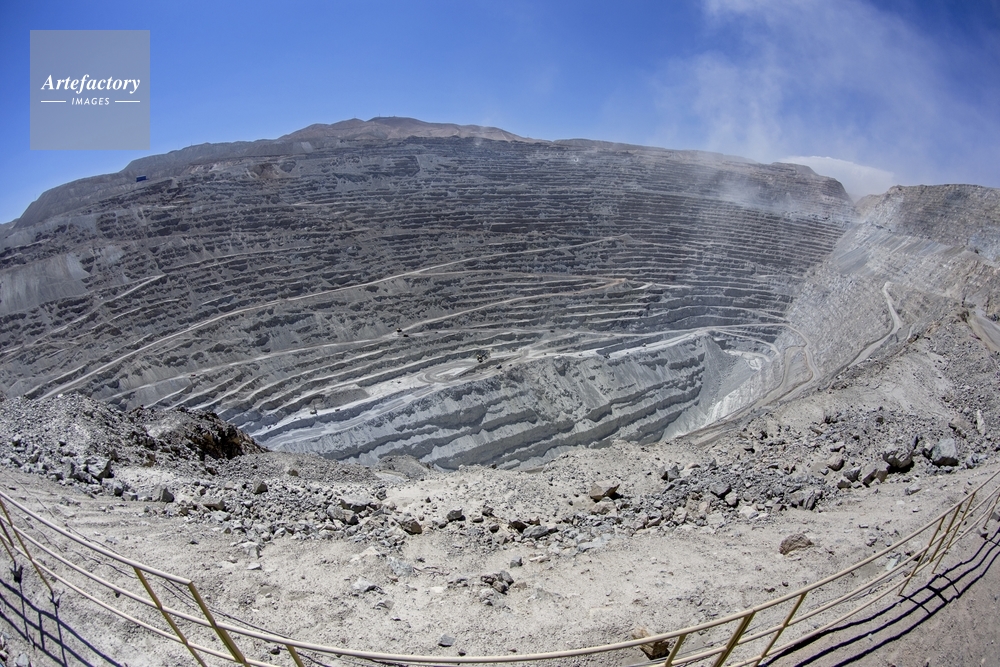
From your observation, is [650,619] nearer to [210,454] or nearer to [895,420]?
[895,420]

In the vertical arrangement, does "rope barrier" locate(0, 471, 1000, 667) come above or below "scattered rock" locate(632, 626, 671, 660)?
above

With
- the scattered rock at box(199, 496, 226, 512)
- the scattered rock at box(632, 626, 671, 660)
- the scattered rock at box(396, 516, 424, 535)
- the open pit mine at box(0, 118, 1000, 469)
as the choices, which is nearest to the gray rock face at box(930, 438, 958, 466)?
the scattered rock at box(632, 626, 671, 660)

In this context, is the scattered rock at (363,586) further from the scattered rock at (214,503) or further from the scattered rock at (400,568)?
the scattered rock at (214,503)

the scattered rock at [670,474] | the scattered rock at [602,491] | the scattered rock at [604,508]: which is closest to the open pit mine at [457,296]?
the scattered rock at [670,474]

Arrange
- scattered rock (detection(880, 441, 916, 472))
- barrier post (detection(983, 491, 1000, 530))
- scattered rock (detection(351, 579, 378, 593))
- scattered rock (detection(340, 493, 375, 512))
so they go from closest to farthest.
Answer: scattered rock (detection(351, 579, 378, 593)), barrier post (detection(983, 491, 1000, 530)), scattered rock (detection(340, 493, 375, 512)), scattered rock (detection(880, 441, 916, 472))

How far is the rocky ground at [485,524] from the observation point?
6.16 m

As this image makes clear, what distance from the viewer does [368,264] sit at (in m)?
35.5

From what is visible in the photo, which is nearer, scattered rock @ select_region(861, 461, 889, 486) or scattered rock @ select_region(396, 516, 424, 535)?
scattered rock @ select_region(396, 516, 424, 535)

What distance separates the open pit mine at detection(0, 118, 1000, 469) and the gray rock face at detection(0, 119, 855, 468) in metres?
0.14

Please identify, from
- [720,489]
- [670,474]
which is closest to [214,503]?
[670,474]

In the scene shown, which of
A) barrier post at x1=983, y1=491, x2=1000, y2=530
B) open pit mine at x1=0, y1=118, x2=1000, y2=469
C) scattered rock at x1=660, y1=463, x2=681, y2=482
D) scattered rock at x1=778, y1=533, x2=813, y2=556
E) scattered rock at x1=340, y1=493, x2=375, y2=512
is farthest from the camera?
open pit mine at x1=0, y1=118, x2=1000, y2=469

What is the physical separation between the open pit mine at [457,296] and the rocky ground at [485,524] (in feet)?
38.8

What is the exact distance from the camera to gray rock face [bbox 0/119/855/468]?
25.7m

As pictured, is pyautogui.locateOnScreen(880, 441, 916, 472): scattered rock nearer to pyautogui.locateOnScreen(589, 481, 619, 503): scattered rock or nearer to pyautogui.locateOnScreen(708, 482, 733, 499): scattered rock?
pyautogui.locateOnScreen(708, 482, 733, 499): scattered rock
